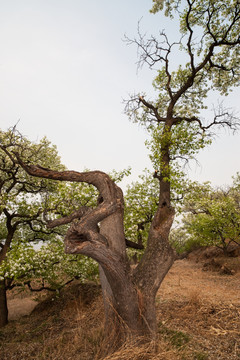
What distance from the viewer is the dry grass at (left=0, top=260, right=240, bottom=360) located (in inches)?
254

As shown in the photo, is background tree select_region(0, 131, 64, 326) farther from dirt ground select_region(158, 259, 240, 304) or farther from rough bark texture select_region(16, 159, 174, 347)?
dirt ground select_region(158, 259, 240, 304)

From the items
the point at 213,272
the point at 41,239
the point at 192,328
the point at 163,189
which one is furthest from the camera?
the point at 213,272

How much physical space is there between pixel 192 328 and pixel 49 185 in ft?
36.6

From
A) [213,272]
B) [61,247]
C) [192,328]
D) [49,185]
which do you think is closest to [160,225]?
[192,328]

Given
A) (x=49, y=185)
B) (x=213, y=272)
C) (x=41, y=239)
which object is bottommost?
(x=213, y=272)

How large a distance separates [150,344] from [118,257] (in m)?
2.63

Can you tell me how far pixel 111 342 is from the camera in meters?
6.62

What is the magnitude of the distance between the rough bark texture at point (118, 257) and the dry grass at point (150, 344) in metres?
0.66

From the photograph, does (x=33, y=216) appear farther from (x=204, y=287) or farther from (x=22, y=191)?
(x=204, y=287)

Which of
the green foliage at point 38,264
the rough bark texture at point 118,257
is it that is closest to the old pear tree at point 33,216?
the green foliage at point 38,264

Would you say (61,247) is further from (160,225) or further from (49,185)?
(160,225)

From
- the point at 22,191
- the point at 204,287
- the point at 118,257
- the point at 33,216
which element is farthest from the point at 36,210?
the point at 204,287

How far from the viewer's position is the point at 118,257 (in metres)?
6.41

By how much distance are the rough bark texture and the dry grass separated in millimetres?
661
